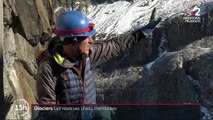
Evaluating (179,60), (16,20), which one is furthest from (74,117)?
(179,60)

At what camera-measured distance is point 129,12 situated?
18031mm

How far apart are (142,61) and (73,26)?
487 inches

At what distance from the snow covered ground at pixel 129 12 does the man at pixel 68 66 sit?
41.8ft

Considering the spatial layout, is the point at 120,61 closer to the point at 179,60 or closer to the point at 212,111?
the point at 179,60

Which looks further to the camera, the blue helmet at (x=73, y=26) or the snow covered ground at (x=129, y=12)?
the snow covered ground at (x=129, y=12)

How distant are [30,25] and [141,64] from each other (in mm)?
4401

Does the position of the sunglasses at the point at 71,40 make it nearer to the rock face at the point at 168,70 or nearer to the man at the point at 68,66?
the man at the point at 68,66

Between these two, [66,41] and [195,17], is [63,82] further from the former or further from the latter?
[195,17]

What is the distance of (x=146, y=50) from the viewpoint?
1545cm

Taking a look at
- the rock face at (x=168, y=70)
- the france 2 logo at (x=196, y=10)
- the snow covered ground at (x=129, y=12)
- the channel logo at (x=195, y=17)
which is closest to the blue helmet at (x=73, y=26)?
the rock face at (x=168, y=70)

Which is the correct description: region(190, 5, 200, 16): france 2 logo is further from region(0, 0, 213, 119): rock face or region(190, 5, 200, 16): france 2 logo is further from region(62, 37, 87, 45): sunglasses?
region(62, 37, 87, 45): sunglasses

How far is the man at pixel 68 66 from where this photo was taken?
2.71 meters

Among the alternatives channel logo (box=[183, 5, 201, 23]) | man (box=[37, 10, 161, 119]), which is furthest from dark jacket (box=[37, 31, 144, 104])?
channel logo (box=[183, 5, 201, 23])

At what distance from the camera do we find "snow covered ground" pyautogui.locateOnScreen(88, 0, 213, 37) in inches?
634
